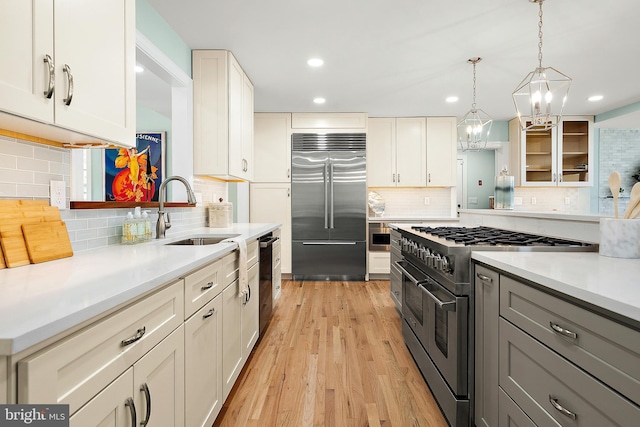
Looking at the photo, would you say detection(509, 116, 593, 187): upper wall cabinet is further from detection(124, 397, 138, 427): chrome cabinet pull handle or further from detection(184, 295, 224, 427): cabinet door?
detection(124, 397, 138, 427): chrome cabinet pull handle

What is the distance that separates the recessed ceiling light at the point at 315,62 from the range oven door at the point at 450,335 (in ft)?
7.76

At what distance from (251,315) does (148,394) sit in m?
1.39

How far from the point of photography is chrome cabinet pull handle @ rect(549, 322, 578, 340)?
94 cm

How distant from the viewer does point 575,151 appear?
5414 millimetres

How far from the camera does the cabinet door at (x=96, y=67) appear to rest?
1.13 metres

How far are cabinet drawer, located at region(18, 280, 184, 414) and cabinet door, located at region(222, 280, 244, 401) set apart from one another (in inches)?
26.4

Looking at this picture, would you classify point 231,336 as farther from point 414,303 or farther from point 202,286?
point 414,303

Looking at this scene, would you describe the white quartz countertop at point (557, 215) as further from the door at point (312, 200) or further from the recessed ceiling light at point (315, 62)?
the door at point (312, 200)

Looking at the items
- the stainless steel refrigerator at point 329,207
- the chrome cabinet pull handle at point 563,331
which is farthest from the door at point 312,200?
the chrome cabinet pull handle at point 563,331

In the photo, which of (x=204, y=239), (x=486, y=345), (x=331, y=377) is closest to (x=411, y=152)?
(x=204, y=239)

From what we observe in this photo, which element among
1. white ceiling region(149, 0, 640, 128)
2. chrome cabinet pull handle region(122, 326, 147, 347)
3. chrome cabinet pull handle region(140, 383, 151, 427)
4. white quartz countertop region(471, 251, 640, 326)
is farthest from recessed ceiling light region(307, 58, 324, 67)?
chrome cabinet pull handle region(140, 383, 151, 427)

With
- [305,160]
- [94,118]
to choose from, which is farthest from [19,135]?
[305,160]

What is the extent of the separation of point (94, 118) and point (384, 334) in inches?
100

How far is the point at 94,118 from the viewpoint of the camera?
1.27 m
